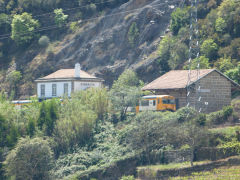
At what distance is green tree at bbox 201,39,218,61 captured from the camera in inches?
2625

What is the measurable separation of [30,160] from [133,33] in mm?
38796

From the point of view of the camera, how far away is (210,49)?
66625 mm

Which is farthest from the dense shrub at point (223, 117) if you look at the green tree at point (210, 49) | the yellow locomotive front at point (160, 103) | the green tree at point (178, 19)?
the green tree at point (178, 19)

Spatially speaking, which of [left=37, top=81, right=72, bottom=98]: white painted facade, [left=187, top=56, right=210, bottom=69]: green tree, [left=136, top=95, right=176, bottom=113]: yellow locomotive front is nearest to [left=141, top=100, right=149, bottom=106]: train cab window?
[left=136, top=95, right=176, bottom=113]: yellow locomotive front

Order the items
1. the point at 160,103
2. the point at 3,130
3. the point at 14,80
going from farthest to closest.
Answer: the point at 14,80 < the point at 160,103 < the point at 3,130

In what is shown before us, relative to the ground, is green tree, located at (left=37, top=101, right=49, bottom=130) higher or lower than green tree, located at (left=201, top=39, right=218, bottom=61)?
lower

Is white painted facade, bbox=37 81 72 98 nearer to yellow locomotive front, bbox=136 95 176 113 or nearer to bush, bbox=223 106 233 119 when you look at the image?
yellow locomotive front, bbox=136 95 176 113

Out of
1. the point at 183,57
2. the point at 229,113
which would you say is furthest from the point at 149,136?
the point at 183,57

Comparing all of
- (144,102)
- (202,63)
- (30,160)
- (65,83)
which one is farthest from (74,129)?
(202,63)

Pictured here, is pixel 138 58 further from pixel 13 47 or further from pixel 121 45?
pixel 13 47

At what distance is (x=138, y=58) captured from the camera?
7775 cm

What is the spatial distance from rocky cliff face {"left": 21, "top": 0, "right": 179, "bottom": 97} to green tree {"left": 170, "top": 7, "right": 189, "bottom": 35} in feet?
10.9

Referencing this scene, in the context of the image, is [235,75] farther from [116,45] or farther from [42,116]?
[116,45]

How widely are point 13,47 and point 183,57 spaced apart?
41.2 meters
